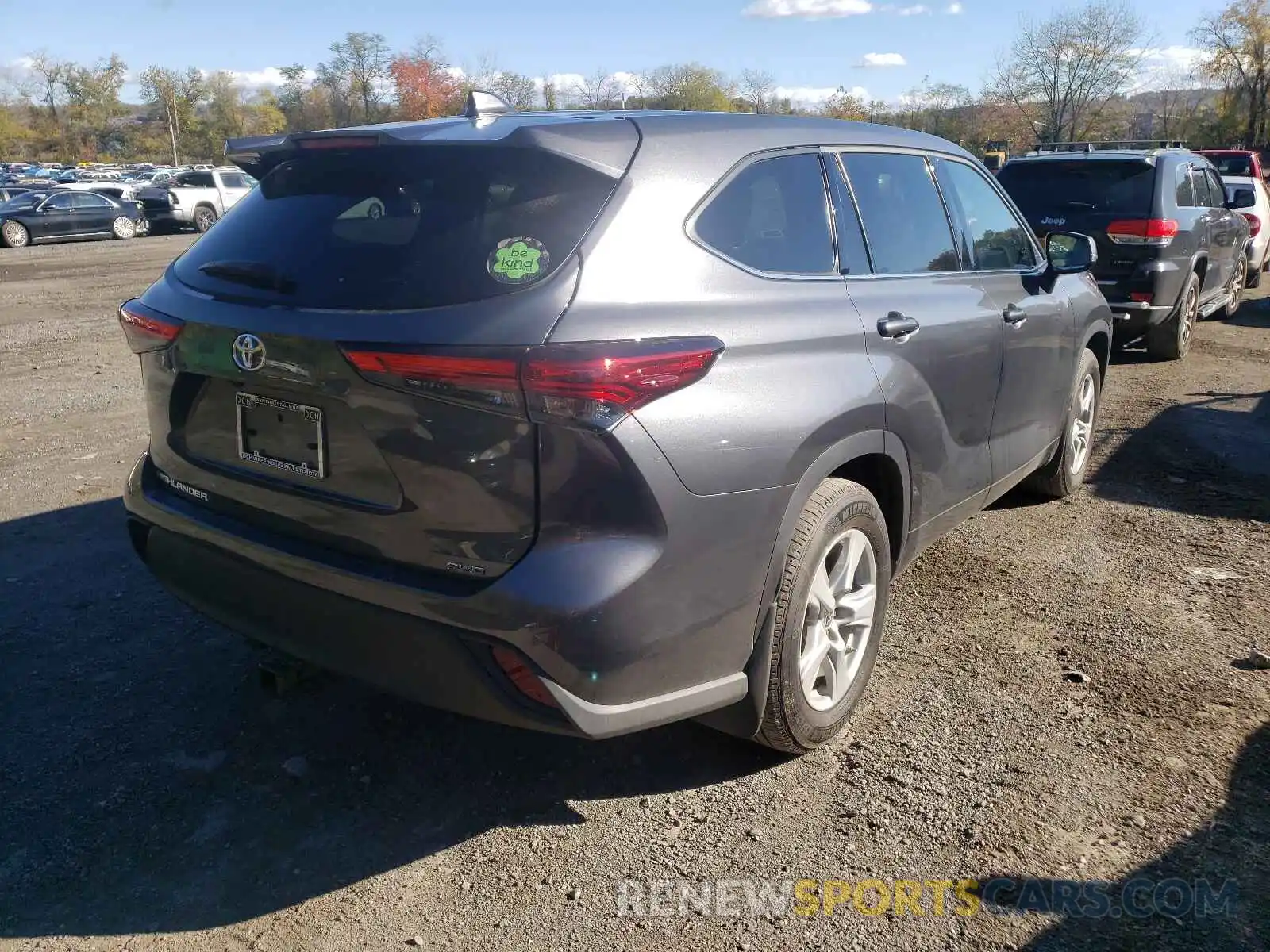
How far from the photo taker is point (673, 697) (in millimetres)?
2650

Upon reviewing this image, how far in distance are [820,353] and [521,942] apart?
5.71 feet

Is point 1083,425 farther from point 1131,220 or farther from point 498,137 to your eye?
point 498,137

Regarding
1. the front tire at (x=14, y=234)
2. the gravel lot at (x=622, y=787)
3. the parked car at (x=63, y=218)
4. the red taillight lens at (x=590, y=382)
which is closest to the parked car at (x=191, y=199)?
the parked car at (x=63, y=218)

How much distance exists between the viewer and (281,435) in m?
2.74

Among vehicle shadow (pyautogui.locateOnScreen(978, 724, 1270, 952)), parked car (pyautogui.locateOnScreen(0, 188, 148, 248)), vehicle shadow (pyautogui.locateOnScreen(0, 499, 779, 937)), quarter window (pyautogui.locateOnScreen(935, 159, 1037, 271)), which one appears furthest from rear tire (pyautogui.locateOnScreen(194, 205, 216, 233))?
vehicle shadow (pyautogui.locateOnScreen(978, 724, 1270, 952))

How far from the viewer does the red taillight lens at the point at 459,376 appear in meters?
2.37

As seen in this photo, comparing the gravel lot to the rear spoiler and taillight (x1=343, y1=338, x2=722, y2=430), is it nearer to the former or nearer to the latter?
taillight (x1=343, y1=338, x2=722, y2=430)

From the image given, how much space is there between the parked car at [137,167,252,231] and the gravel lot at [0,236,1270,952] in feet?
96.3

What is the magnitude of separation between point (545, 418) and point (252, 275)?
105cm

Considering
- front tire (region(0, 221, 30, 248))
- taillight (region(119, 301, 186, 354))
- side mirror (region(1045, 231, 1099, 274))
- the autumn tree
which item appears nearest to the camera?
taillight (region(119, 301, 186, 354))

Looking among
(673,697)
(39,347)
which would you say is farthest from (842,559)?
(39,347)

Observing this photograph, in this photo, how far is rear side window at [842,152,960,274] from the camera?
359cm

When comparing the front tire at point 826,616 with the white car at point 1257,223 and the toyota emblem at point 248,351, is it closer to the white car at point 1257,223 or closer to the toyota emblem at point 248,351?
the toyota emblem at point 248,351

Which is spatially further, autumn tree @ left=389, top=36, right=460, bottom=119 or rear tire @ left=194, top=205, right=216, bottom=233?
autumn tree @ left=389, top=36, right=460, bottom=119
